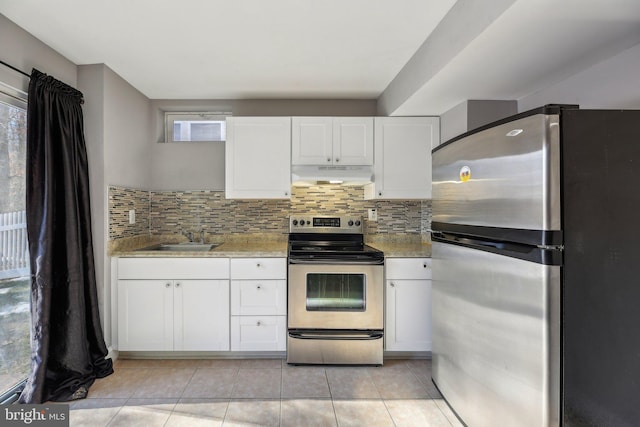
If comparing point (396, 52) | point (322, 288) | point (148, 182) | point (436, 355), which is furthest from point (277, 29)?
point (436, 355)

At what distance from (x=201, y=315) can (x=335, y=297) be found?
104 cm

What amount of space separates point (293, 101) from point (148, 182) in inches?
61.5

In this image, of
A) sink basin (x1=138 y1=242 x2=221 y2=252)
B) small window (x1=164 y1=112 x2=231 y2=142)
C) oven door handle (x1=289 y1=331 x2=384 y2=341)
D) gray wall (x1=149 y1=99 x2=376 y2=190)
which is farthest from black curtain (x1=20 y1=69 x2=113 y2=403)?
oven door handle (x1=289 y1=331 x2=384 y2=341)

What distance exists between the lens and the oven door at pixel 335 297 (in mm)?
2500

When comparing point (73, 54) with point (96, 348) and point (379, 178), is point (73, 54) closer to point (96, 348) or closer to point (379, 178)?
point (96, 348)

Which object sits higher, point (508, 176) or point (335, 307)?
point (508, 176)

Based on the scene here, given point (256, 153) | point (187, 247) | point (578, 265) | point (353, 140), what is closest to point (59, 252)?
point (187, 247)

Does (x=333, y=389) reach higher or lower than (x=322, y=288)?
lower

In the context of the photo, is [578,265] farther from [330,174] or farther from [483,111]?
[330,174]

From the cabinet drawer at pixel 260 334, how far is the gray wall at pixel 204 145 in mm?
1333

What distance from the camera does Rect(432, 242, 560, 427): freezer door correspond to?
1.21 m

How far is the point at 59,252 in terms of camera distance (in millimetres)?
2117

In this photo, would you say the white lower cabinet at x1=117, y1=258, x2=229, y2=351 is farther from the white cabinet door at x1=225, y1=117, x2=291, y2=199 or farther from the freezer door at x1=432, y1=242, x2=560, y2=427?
the freezer door at x1=432, y1=242, x2=560, y2=427

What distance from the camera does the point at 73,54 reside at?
225 cm
